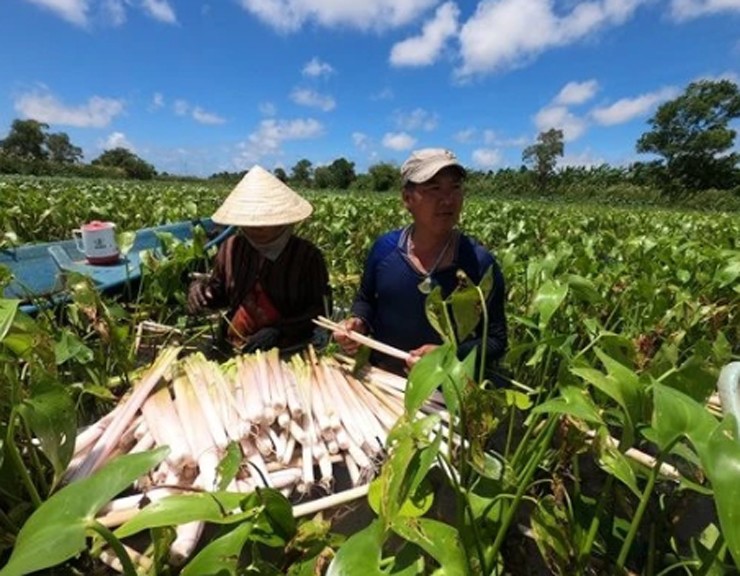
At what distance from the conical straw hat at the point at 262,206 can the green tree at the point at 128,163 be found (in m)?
50.8

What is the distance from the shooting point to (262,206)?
2.19 m

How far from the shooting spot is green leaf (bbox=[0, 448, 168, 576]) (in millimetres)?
669

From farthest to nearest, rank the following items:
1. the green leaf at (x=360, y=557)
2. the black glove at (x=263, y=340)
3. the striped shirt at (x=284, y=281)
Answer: the striped shirt at (x=284, y=281) < the black glove at (x=263, y=340) < the green leaf at (x=360, y=557)

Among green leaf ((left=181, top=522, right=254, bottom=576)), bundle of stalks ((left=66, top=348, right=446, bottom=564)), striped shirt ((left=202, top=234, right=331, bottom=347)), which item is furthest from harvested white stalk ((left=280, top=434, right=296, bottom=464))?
striped shirt ((left=202, top=234, right=331, bottom=347))

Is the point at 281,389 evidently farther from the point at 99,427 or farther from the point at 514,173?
the point at 514,173

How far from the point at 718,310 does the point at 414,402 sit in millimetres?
2015

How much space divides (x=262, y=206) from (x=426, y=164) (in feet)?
2.50

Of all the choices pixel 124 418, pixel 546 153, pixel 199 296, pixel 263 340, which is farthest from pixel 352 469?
pixel 546 153

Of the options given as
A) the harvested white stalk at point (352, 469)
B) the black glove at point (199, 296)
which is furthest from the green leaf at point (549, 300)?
the black glove at point (199, 296)

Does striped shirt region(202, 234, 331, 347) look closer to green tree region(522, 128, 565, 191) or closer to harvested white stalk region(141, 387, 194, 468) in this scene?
harvested white stalk region(141, 387, 194, 468)

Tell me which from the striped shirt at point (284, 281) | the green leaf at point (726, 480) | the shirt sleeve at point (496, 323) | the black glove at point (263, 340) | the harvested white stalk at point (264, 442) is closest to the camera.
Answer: the green leaf at point (726, 480)

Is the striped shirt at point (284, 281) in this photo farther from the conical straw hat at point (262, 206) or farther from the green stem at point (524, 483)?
the green stem at point (524, 483)

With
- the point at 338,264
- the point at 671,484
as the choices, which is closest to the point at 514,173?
the point at 338,264

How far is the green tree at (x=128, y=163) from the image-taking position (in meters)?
49.8
